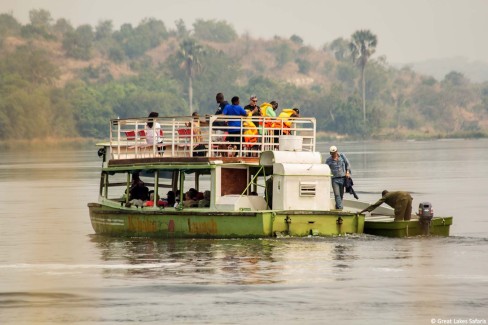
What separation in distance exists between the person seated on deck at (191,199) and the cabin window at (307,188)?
256 cm

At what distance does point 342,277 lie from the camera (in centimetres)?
2541

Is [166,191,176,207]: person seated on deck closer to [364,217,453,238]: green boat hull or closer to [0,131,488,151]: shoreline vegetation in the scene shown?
[364,217,453,238]: green boat hull

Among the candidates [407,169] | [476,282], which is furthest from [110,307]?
[407,169]

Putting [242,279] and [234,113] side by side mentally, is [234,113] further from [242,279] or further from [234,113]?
[242,279]

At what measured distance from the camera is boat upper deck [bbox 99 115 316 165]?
30719 millimetres

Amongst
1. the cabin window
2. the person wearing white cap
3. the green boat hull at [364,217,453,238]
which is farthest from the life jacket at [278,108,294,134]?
the green boat hull at [364,217,453,238]

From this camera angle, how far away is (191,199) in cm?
3130

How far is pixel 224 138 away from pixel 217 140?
331 millimetres

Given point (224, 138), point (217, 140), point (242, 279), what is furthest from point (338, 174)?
point (242, 279)

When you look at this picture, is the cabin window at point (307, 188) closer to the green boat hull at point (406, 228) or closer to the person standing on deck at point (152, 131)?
the green boat hull at point (406, 228)

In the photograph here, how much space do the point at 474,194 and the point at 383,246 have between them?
949 inches

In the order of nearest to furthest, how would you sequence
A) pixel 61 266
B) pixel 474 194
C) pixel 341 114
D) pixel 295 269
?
pixel 295 269 → pixel 61 266 → pixel 474 194 → pixel 341 114

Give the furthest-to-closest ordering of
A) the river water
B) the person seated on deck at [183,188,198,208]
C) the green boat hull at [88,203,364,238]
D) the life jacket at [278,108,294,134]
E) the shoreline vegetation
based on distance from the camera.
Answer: the shoreline vegetation → the life jacket at [278,108,294,134] → the person seated on deck at [183,188,198,208] → the green boat hull at [88,203,364,238] → the river water

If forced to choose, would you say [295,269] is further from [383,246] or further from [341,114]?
[341,114]
